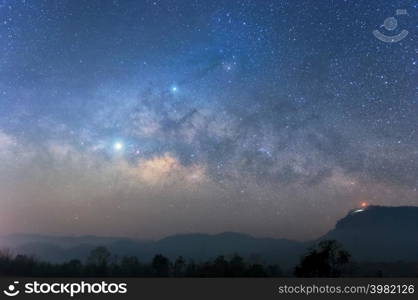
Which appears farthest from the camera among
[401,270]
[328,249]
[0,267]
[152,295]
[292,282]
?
[401,270]

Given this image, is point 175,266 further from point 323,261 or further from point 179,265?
point 323,261

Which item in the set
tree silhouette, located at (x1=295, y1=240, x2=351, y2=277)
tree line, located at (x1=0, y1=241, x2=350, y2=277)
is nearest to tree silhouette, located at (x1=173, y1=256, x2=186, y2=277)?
tree line, located at (x1=0, y1=241, x2=350, y2=277)

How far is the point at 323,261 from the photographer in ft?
220

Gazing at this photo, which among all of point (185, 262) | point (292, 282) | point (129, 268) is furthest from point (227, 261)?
point (292, 282)

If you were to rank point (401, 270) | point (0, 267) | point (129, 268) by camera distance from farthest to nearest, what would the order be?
point (401, 270), point (129, 268), point (0, 267)

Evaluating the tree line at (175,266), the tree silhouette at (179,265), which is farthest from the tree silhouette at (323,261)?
the tree silhouette at (179,265)

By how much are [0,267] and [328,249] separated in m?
47.2

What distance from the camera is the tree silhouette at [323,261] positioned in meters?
66.1

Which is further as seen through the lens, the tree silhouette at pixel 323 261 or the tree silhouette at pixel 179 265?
the tree silhouette at pixel 179 265

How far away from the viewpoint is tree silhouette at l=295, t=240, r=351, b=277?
66.1 meters

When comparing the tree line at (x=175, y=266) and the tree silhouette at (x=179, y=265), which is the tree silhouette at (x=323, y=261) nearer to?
the tree line at (x=175, y=266)

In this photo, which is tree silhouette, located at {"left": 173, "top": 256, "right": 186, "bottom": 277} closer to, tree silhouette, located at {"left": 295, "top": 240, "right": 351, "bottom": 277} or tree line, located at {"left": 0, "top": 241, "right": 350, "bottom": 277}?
tree line, located at {"left": 0, "top": 241, "right": 350, "bottom": 277}

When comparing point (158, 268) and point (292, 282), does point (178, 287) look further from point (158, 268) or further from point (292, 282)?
point (158, 268)

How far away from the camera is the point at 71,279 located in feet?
68.8
